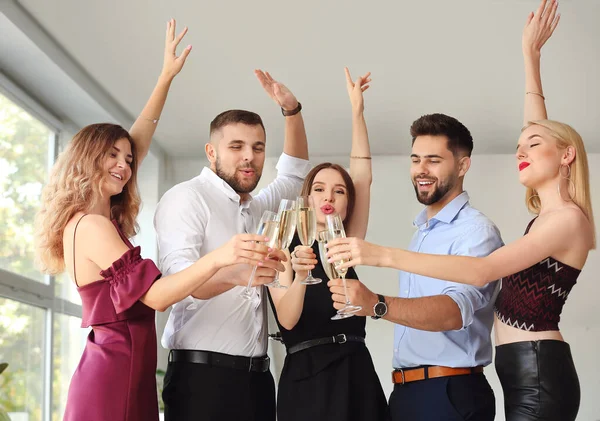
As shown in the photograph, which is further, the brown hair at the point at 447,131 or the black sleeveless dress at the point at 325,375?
the brown hair at the point at 447,131

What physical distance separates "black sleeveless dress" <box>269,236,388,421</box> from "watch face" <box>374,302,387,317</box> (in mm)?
286

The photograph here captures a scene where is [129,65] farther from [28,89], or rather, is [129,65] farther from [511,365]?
[511,365]

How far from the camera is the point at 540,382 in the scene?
7.78ft

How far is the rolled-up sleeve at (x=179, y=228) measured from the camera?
262cm

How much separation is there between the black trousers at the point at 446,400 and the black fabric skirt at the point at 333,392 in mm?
100

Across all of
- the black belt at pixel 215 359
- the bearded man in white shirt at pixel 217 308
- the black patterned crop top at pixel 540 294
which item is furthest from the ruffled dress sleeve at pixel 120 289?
the black patterned crop top at pixel 540 294

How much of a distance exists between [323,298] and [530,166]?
0.82 m

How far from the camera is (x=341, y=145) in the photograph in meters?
7.47

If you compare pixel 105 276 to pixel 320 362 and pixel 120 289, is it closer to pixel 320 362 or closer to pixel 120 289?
pixel 120 289

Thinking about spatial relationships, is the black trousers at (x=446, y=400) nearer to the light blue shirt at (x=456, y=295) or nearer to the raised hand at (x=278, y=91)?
the light blue shirt at (x=456, y=295)

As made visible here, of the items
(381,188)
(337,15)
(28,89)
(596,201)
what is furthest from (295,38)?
(596,201)

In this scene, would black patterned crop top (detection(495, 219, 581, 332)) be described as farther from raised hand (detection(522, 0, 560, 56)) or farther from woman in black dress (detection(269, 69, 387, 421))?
raised hand (detection(522, 0, 560, 56))

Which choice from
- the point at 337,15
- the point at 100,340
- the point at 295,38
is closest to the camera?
the point at 100,340

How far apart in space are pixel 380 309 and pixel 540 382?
54 cm
